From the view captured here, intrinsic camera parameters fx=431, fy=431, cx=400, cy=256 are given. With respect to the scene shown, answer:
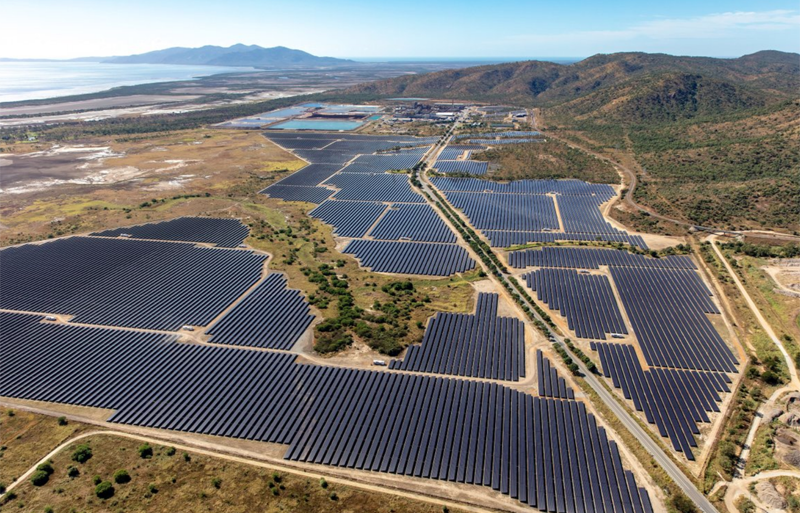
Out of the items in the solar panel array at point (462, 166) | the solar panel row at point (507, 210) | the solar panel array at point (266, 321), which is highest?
the solar panel array at point (462, 166)

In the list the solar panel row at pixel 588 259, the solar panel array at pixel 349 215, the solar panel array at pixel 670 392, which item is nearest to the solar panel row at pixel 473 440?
the solar panel array at pixel 670 392

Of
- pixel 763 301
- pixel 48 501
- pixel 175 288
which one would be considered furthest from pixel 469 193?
pixel 48 501

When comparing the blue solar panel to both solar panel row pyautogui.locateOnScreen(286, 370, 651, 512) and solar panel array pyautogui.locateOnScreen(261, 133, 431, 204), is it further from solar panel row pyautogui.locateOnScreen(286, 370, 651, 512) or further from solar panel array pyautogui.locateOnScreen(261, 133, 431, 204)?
solar panel row pyautogui.locateOnScreen(286, 370, 651, 512)

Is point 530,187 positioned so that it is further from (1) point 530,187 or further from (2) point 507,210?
(2) point 507,210

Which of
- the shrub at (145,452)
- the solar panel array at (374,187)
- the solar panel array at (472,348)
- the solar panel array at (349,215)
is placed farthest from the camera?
the solar panel array at (374,187)

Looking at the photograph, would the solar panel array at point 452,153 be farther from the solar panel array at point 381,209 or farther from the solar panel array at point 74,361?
the solar panel array at point 74,361

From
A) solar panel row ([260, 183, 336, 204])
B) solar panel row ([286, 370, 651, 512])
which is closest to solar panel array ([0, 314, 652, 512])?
solar panel row ([286, 370, 651, 512])

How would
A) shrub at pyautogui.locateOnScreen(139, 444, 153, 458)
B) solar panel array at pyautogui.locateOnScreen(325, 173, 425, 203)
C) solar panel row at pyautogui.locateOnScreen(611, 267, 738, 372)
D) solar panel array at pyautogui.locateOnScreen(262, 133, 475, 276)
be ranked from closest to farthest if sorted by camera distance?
1. shrub at pyautogui.locateOnScreen(139, 444, 153, 458)
2. solar panel row at pyautogui.locateOnScreen(611, 267, 738, 372)
3. solar panel array at pyautogui.locateOnScreen(262, 133, 475, 276)
4. solar panel array at pyautogui.locateOnScreen(325, 173, 425, 203)

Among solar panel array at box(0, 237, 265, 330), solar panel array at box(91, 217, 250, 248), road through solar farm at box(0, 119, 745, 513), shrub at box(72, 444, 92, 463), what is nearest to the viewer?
road through solar farm at box(0, 119, 745, 513)
